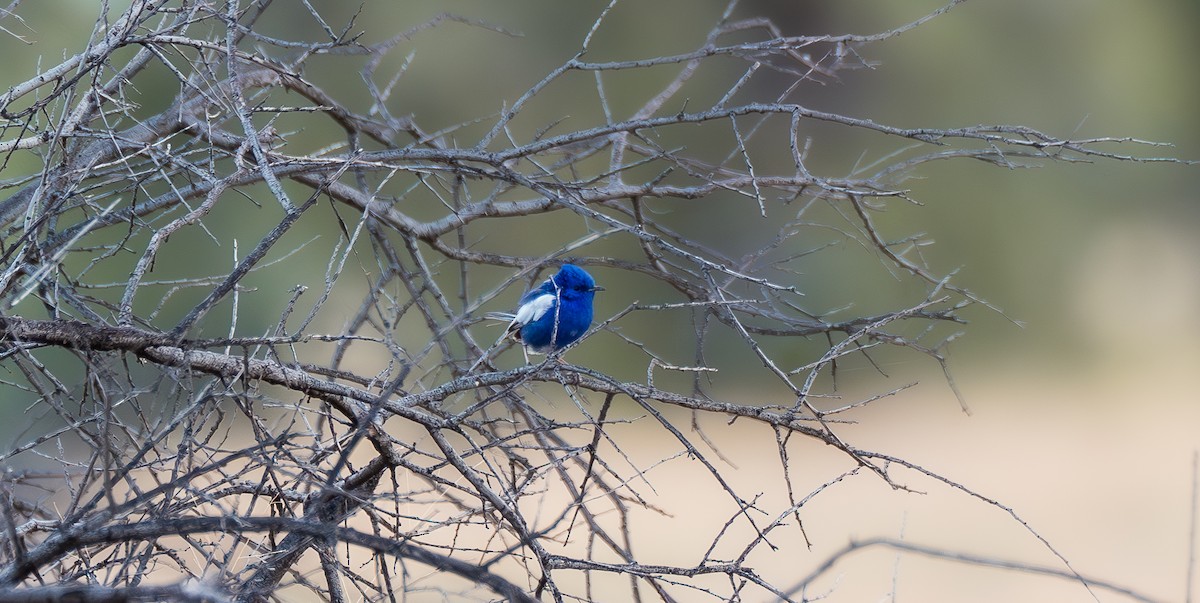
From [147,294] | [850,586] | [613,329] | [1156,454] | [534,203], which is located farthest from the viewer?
[1156,454]

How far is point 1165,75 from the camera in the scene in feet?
62.8

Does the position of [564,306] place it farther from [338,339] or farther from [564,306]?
[338,339]

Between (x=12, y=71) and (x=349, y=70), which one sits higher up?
(x=349, y=70)

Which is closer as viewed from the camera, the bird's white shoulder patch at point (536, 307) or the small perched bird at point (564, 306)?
the bird's white shoulder patch at point (536, 307)

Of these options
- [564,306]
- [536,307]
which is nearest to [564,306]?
[564,306]

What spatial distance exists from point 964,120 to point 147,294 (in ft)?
42.0

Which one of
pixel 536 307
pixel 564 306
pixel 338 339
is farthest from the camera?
pixel 564 306

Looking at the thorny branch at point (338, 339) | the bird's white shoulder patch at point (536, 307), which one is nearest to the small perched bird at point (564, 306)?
the bird's white shoulder patch at point (536, 307)

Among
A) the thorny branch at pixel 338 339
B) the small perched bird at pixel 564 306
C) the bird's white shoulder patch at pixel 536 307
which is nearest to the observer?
the thorny branch at pixel 338 339

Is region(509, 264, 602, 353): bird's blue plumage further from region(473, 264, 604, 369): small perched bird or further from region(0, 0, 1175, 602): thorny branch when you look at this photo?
region(0, 0, 1175, 602): thorny branch

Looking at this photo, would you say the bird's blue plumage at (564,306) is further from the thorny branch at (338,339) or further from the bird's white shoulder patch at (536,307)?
the thorny branch at (338,339)

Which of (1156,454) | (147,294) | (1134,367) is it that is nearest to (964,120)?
(1134,367)

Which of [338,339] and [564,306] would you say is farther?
[564,306]

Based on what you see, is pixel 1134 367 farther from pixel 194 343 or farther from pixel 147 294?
pixel 194 343
